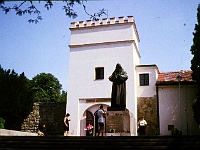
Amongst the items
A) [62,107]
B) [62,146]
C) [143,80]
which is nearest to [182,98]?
[143,80]

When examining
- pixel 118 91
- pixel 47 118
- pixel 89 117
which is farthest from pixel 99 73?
pixel 118 91

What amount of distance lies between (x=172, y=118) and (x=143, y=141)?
15.0 meters

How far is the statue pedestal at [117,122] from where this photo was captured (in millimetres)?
13803

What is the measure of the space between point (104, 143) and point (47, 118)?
61.2 ft

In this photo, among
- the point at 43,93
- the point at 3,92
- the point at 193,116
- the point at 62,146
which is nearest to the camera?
the point at 62,146

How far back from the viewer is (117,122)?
1388 centimetres

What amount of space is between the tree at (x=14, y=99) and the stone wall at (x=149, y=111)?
1072cm

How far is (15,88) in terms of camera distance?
25.6m

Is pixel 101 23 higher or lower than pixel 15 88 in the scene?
higher

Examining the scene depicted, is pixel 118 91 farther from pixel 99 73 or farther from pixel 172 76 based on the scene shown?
pixel 172 76

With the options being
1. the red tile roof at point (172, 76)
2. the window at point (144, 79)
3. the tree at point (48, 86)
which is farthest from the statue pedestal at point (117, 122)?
the tree at point (48, 86)

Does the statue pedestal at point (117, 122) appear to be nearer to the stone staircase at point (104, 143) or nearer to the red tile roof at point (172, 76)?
the stone staircase at point (104, 143)

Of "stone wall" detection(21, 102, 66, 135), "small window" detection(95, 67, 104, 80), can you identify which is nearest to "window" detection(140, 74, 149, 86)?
"small window" detection(95, 67, 104, 80)

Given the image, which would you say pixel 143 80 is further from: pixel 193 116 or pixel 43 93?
pixel 43 93
